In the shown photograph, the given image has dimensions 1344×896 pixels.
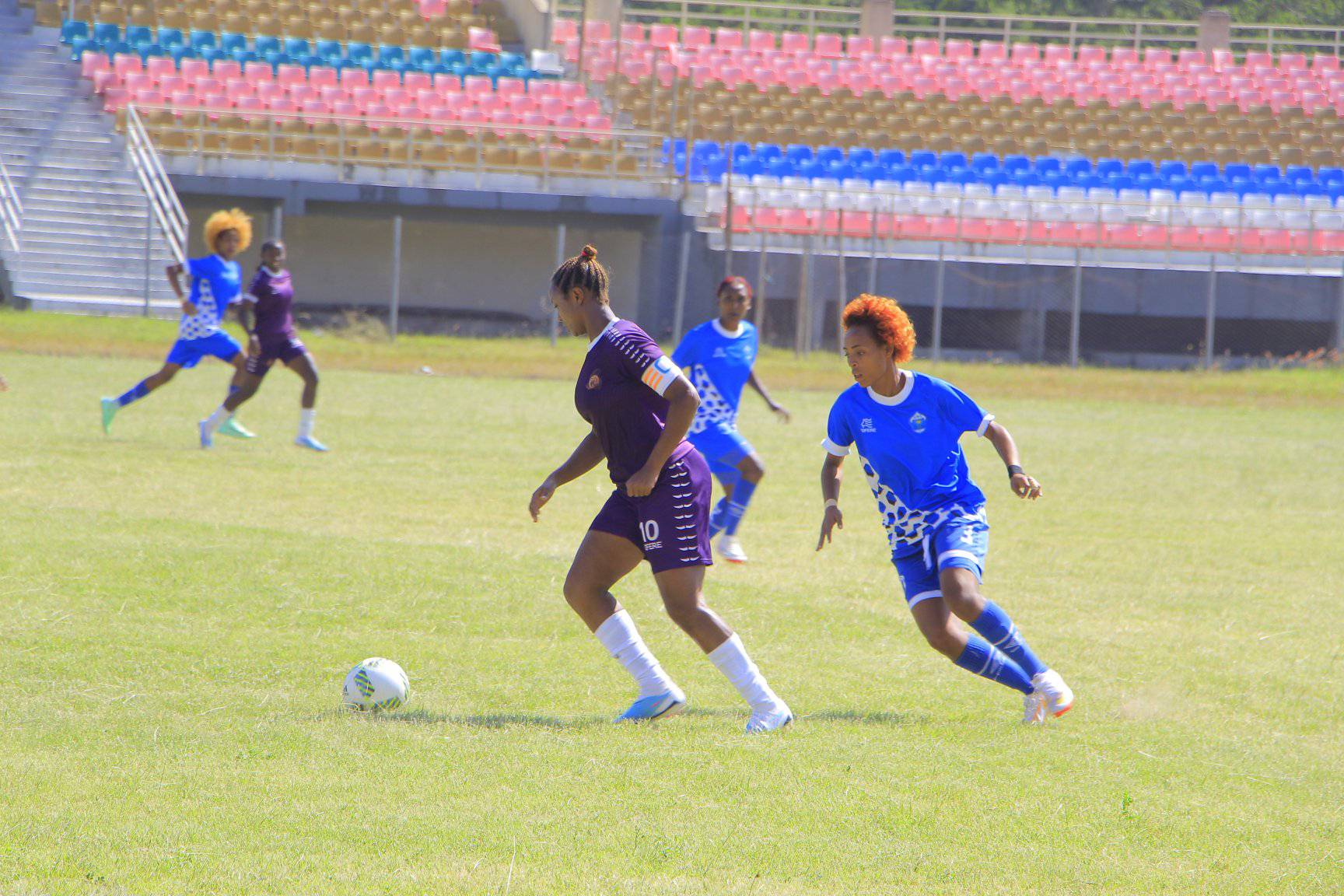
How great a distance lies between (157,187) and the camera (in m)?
28.0

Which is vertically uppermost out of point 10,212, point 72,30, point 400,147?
point 72,30

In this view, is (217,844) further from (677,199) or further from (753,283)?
(677,199)

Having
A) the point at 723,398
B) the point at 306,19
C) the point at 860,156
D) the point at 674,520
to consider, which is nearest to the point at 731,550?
the point at 723,398

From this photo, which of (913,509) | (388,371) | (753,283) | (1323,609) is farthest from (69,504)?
(753,283)

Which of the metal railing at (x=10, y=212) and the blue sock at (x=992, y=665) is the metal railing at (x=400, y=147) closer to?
the metal railing at (x=10, y=212)

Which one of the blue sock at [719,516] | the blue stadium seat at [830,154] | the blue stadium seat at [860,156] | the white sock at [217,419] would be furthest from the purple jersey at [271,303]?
the blue stadium seat at [860,156]

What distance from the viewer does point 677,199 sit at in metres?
30.3

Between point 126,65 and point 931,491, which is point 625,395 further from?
point 126,65

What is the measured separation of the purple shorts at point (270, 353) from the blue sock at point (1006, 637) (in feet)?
30.5

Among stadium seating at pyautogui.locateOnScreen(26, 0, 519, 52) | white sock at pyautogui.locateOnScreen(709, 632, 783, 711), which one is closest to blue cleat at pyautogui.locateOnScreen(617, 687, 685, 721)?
white sock at pyautogui.locateOnScreen(709, 632, 783, 711)

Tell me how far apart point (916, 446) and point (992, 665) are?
0.97 metres

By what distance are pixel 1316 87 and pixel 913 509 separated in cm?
3693

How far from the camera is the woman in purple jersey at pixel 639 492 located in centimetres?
583

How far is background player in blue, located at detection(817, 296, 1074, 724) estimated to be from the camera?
625 centimetres
